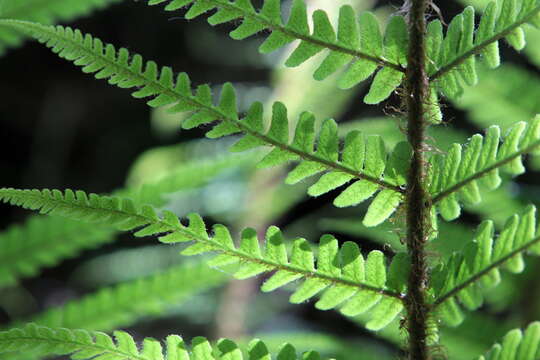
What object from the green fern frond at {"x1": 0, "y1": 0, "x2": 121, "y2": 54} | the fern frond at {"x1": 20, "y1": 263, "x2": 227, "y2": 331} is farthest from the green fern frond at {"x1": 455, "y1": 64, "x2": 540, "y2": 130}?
the green fern frond at {"x1": 0, "y1": 0, "x2": 121, "y2": 54}

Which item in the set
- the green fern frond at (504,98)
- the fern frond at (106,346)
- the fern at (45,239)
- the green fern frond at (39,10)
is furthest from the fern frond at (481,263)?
the green fern frond at (504,98)

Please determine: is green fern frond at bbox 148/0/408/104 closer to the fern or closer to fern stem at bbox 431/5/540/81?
fern stem at bbox 431/5/540/81

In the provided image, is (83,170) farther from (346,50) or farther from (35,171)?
(346,50)

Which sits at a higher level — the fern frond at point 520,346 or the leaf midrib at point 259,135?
the leaf midrib at point 259,135

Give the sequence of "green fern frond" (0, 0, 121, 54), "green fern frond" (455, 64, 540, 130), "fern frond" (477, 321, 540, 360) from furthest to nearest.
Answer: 1. "green fern frond" (455, 64, 540, 130)
2. "green fern frond" (0, 0, 121, 54)
3. "fern frond" (477, 321, 540, 360)

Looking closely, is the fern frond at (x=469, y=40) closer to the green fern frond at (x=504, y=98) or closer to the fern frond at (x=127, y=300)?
the fern frond at (x=127, y=300)

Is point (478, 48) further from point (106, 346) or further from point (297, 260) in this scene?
point (106, 346)
